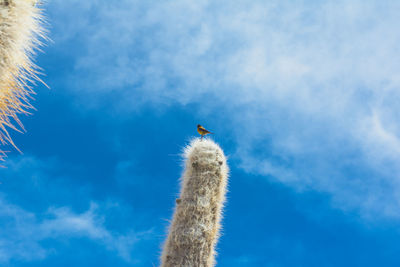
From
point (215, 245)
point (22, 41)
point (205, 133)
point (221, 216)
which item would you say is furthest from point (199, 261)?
point (22, 41)

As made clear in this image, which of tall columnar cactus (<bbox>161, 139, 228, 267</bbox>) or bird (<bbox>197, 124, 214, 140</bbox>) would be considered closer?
tall columnar cactus (<bbox>161, 139, 228, 267</bbox>)

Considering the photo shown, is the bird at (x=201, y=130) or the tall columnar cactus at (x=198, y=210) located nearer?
the tall columnar cactus at (x=198, y=210)

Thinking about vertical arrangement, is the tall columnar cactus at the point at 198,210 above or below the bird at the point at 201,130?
below

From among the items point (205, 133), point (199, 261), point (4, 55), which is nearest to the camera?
point (4, 55)

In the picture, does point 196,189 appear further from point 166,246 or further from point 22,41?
point 22,41

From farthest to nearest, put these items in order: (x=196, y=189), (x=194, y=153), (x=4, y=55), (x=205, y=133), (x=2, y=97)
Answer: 1. (x=205, y=133)
2. (x=194, y=153)
3. (x=196, y=189)
4. (x=2, y=97)
5. (x=4, y=55)

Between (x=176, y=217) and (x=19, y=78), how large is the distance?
3.25 metres

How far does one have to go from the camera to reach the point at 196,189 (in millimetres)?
6055

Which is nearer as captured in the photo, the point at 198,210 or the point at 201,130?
the point at 198,210

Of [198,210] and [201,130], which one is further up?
[201,130]

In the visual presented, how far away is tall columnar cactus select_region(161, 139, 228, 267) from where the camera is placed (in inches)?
225

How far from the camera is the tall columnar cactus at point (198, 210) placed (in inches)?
225

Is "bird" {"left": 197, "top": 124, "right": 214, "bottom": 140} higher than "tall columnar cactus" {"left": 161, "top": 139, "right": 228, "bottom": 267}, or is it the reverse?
"bird" {"left": 197, "top": 124, "right": 214, "bottom": 140}

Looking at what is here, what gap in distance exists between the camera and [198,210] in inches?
232
